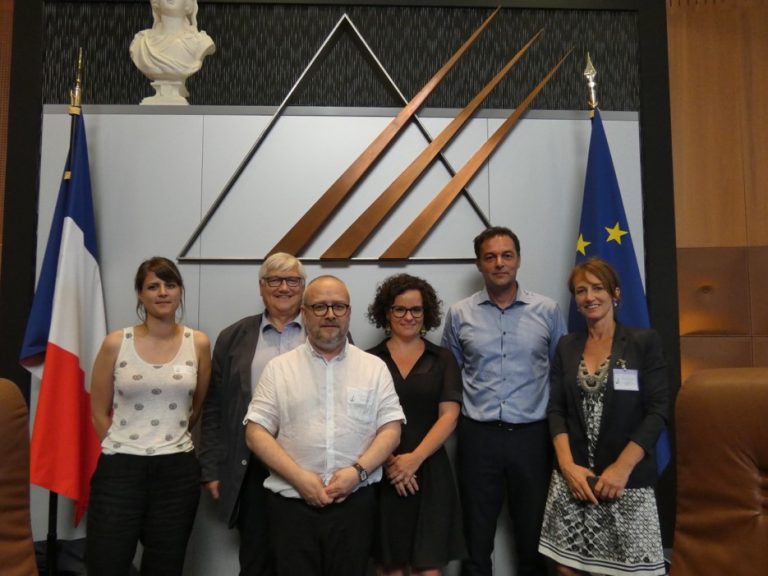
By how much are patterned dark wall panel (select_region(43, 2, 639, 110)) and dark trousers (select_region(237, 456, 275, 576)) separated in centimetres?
189

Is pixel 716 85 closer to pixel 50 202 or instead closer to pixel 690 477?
pixel 690 477

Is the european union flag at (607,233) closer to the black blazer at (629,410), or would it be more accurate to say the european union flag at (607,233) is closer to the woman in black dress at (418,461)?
the black blazer at (629,410)

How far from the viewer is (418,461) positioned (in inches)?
84.7

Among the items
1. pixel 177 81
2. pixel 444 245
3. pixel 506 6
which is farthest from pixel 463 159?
pixel 177 81

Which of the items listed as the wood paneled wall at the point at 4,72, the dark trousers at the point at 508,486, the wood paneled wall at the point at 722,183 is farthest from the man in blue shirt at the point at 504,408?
the wood paneled wall at the point at 4,72

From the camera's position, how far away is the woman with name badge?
1992 millimetres

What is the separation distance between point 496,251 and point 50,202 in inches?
80.8

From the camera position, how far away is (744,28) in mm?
3602

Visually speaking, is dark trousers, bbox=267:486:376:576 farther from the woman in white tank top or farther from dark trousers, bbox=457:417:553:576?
dark trousers, bbox=457:417:553:576

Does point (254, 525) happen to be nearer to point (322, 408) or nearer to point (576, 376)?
point (322, 408)

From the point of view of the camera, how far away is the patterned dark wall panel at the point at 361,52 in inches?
128

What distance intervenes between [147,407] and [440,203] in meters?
1.54

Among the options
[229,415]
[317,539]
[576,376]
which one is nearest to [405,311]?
[576,376]

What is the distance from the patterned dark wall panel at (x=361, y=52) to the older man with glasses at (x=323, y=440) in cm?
173
